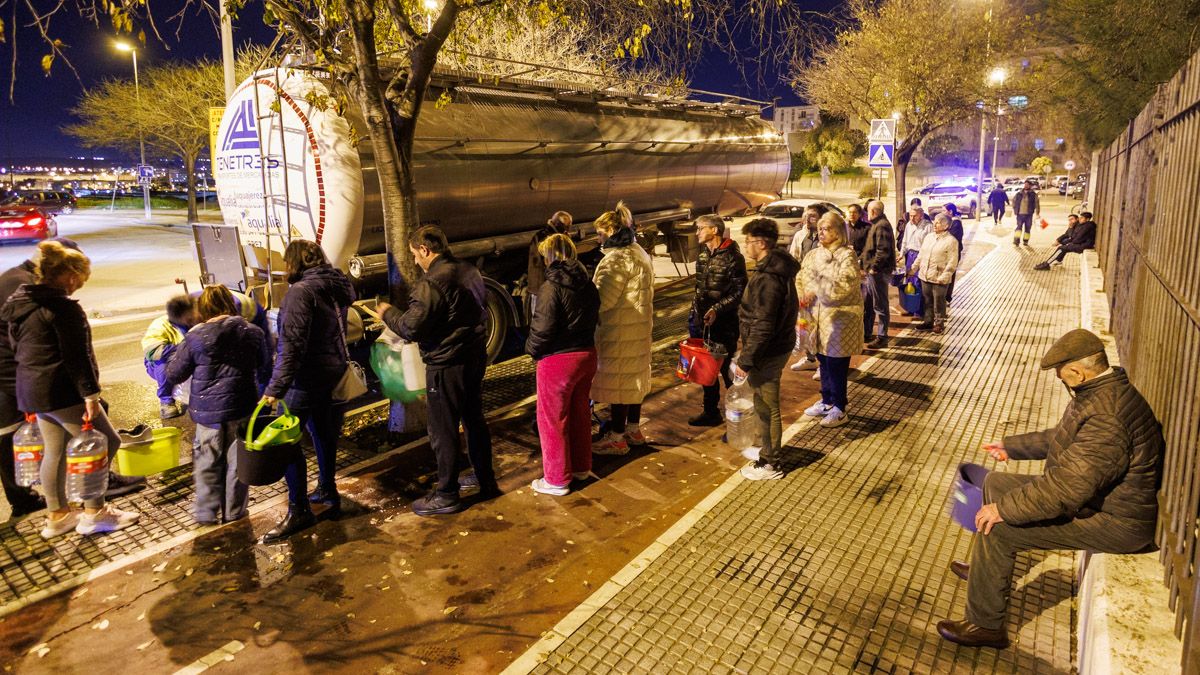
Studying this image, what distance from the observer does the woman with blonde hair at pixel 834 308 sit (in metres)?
6.52

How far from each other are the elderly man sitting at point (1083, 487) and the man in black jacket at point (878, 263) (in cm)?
593

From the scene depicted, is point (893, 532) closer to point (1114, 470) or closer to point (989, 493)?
point (989, 493)

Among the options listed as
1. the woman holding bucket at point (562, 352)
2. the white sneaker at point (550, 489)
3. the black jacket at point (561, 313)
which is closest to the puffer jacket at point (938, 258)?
the woman holding bucket at point (562, 352)

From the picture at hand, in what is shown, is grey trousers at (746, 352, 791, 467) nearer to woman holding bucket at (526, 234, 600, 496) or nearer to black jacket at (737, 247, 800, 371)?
black jacket at (737, 247, 800, 371)

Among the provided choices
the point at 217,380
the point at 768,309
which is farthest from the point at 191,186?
the point at 768,309

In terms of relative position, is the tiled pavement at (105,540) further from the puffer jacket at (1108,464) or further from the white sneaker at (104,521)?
the puffer jacket at (1108,464)

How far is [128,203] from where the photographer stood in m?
46.0

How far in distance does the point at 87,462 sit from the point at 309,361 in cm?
148

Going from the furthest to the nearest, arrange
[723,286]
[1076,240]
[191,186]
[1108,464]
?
[191,186], [1076,240], [723,286], [1108,464]

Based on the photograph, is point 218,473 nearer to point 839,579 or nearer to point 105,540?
point 105,540

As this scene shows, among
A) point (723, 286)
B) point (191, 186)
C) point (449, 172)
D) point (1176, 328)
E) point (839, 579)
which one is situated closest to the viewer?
point (1176, 328)

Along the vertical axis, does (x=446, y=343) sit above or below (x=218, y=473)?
above

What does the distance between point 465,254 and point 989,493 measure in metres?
6.17

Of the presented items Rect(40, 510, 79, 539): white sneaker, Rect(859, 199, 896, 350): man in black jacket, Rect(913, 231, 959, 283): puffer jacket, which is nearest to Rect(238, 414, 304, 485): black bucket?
Rect(40, 510, 79, 539): white sneaker
